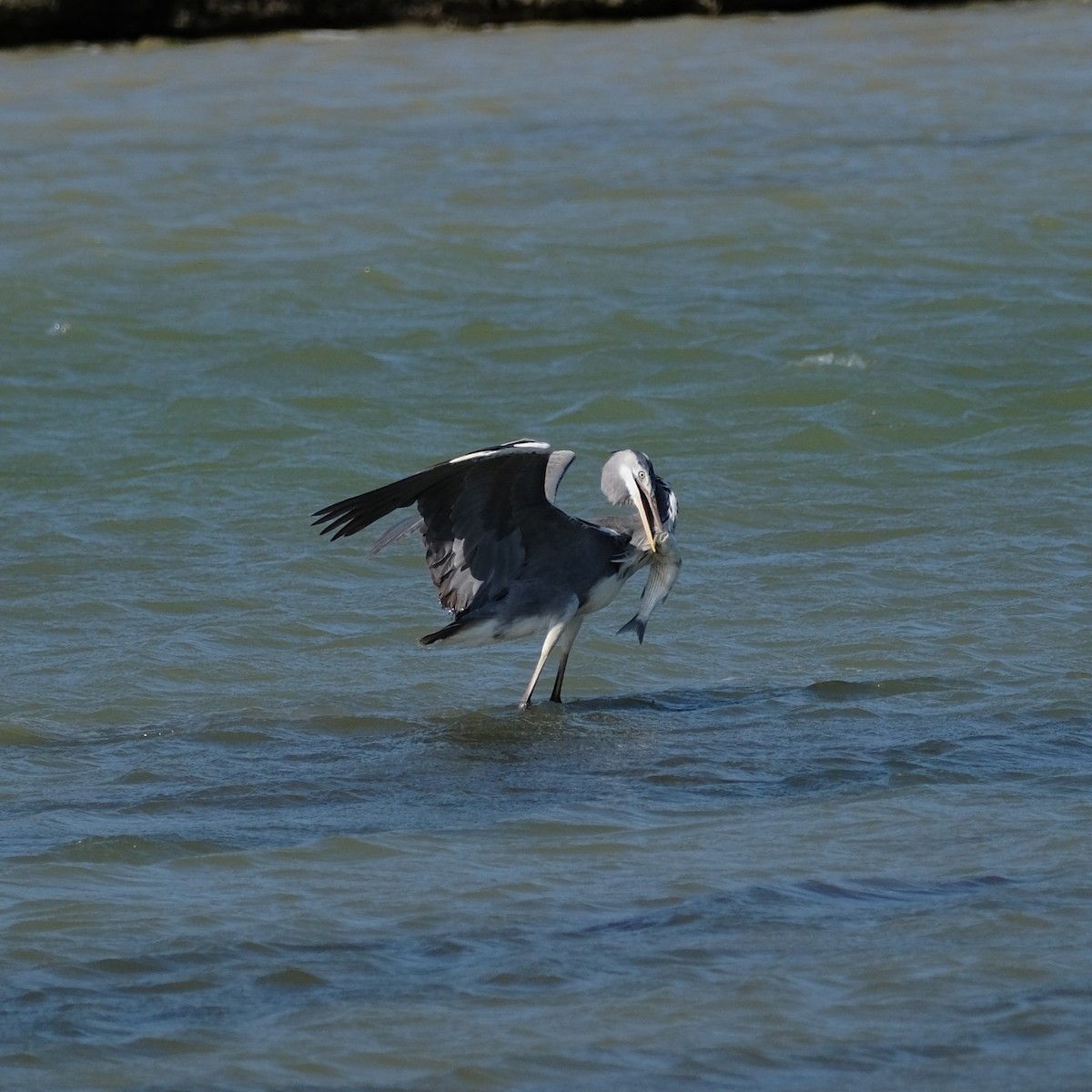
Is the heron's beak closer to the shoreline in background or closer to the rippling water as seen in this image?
the rippling water

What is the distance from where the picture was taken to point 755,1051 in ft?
14.5

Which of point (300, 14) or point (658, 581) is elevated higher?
point (300, 14)

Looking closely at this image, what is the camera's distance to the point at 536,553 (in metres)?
7.52

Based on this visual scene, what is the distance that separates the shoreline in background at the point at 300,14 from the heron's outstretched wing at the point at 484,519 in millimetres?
15665

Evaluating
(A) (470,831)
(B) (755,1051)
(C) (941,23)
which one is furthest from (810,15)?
(B) (755,1051)

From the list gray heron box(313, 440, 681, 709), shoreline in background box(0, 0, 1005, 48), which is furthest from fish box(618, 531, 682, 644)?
shoreline in background box(0, 0, 1005, 48)

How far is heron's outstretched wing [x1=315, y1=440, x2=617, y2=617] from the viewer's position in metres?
6.93

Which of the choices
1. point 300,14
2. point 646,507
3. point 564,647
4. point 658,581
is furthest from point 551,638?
point 300,14

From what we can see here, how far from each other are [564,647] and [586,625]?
3.19 feet

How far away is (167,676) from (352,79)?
13.8m

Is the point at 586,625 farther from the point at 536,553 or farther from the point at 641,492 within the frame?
the point at 641,492

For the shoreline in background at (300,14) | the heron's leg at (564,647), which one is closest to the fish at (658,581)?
the heron's leg at (564,647)

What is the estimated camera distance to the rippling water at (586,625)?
4.69 meters

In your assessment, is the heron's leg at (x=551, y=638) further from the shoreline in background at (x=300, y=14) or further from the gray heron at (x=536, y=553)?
the shoreline in background at (x=300, y=14)
